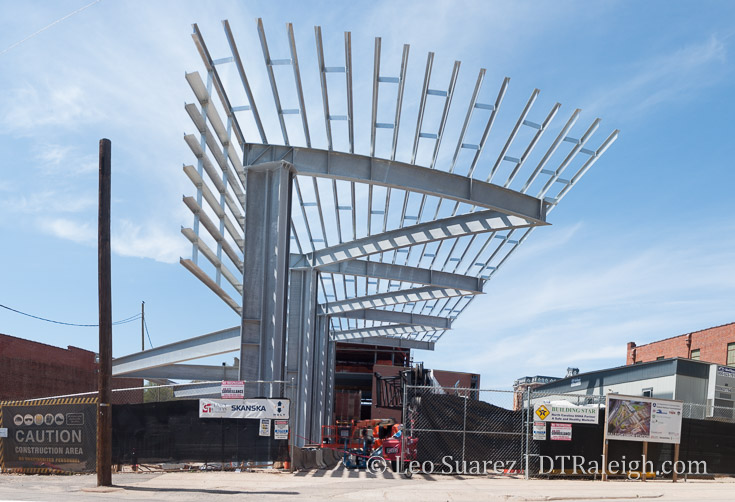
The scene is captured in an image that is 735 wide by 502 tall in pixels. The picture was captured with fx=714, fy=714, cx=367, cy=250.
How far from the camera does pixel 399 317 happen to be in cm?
4666

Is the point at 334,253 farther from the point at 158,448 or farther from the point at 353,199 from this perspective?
the point at 158,448

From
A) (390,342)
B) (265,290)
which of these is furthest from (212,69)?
(390,342)

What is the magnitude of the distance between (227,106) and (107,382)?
8.59m

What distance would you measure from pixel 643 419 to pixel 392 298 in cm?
2155

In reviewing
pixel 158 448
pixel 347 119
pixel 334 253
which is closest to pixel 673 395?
pixel 334 253

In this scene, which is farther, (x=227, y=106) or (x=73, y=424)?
(x=227, y=106)

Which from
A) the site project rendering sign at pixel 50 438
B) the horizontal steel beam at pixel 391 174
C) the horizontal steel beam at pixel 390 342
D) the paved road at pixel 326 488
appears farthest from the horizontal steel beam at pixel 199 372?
the paved road at pixel 326 488

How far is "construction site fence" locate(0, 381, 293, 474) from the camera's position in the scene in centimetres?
1745

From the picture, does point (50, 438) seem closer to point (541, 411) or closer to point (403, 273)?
point (541, 411)

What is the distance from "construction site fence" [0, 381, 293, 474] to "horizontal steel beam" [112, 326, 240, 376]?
760 cm

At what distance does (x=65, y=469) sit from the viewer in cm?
1772

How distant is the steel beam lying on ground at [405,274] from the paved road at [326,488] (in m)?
16.7

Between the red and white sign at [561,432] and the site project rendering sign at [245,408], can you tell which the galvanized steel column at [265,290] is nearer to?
the site project rendering sign at [245,408]

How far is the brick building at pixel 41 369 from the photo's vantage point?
136 feet
